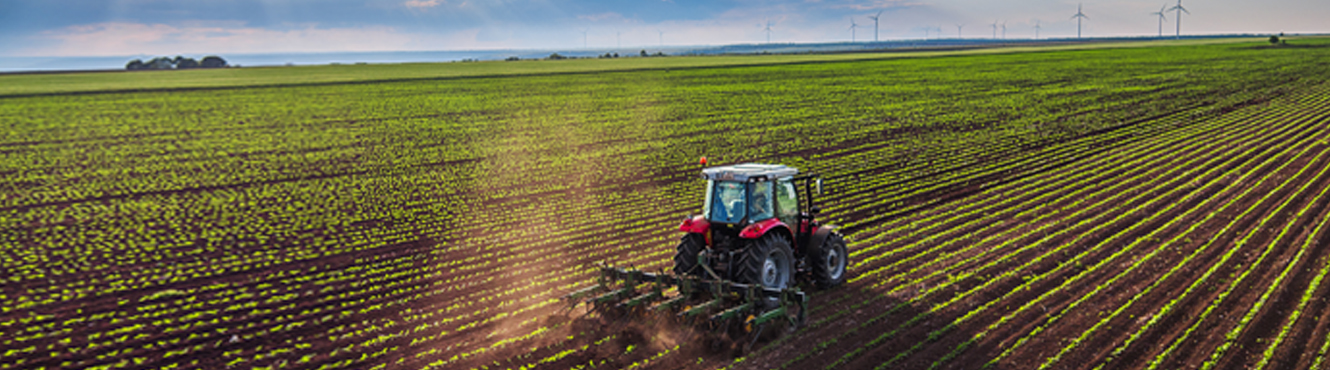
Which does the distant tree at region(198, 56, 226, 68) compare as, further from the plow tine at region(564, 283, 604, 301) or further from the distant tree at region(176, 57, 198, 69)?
the plow tine at region(564, 283, 604, 301)

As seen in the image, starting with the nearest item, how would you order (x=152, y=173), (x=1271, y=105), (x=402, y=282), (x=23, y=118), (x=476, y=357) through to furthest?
(x=476, y=357) < (x=402, y=282) < (x=152, y=173) < (x=1271, y=105) < (x=23, y=118)

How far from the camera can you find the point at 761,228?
10.7 m

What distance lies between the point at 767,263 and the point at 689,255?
40.4 inches

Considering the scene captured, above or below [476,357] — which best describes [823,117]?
above

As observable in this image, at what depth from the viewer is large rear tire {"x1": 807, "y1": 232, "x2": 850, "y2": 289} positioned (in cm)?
1166

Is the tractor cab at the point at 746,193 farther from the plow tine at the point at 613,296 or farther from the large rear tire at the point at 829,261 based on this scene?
the plow tine at the point at 613,296

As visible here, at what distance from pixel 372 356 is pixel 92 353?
3.44 metres

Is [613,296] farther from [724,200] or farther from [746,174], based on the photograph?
[746,174]

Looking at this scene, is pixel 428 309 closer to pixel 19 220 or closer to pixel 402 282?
pixel 402 282

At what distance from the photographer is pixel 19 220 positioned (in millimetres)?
18438

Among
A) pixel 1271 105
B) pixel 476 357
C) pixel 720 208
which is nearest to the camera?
pixel 476 357

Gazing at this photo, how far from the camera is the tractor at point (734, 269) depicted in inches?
398

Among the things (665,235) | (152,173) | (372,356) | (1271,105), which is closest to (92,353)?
(372,356)

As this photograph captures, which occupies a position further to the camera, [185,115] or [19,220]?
[185,115]
